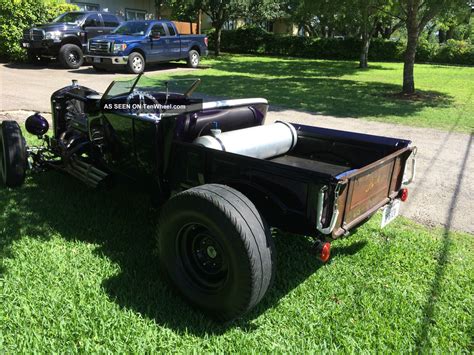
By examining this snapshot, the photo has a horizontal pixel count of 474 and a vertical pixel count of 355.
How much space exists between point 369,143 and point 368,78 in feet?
49.2

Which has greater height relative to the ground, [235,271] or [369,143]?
[369,143]

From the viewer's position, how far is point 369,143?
3.76m

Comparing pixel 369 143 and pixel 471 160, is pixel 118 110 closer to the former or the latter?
pixel 369 143

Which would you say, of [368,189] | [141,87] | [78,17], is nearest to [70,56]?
[78,17]

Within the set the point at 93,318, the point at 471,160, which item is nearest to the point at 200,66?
the point at 471,160

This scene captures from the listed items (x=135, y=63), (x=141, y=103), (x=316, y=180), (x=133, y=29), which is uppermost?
(x=133, y=29)

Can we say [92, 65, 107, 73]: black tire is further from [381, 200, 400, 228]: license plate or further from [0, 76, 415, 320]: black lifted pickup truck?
[381, 200, 400, 228]: license plate

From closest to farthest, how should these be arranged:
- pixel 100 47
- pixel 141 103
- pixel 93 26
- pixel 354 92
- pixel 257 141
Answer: pixel 257 141 < pixel 141 103 < pixel 354 92 < pixel 100 47 < pixel 93 26

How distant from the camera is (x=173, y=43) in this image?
17391 mm

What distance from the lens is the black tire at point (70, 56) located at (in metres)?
16.3

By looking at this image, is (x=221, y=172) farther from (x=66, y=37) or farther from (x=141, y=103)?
(x=66, y=37)

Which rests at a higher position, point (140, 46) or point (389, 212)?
A: point (140, 46)

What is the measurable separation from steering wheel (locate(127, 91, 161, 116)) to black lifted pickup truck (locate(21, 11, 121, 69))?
44.7 feet

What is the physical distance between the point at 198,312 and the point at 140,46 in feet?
47.1
